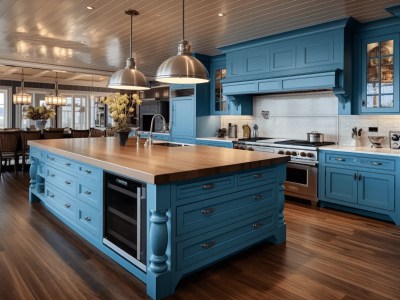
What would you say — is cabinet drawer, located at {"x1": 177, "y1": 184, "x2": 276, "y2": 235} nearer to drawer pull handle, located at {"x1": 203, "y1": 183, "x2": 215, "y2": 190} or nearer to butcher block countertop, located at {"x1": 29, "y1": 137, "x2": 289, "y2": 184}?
drawer pull handle, located at {"x1": 203, "y1": 183, "x2": 215, "y2": 190}

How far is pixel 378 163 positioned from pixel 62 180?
370 cm

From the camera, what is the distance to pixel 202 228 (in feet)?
7.96

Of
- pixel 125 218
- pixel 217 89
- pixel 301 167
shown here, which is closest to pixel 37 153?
pixel 125 218

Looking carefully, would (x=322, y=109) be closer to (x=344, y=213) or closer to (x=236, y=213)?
(x=344, y=213)

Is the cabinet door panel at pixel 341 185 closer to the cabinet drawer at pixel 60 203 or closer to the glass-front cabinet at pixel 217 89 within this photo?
the glass-front cabinet at pixel 217 89

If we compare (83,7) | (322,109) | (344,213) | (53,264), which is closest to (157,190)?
(53,264)

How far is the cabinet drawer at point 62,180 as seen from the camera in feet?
11.0

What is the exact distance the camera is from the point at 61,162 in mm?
3646

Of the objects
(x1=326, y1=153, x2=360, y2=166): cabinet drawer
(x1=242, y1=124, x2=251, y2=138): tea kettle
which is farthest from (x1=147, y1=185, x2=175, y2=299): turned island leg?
(x1=242, y1=124, x2=251, y2=138): tea kettle

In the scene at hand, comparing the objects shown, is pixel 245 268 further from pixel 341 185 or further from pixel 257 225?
pixel 341 185

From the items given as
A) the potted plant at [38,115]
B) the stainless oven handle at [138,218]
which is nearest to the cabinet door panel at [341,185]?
the stainless oven handle at [138,218]

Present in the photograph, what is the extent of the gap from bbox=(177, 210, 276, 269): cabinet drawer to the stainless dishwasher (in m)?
0.32

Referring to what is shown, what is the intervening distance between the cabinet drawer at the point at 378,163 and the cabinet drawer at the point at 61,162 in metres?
3.40

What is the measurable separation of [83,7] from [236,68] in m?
2.67
